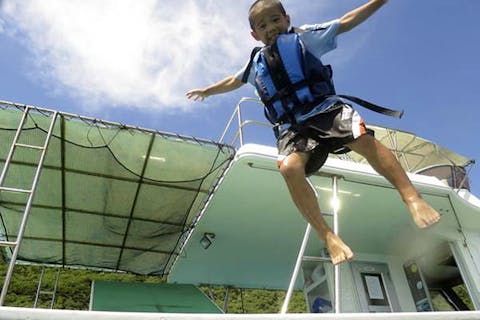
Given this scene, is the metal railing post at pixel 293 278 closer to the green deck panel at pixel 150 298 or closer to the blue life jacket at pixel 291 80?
the blue life jacket at pixel 291 80

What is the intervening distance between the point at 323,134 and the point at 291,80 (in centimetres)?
39

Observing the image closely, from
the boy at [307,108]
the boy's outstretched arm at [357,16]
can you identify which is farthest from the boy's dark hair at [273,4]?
the boy's outstretched arm at [357,16]

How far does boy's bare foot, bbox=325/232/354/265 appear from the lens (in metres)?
2.12

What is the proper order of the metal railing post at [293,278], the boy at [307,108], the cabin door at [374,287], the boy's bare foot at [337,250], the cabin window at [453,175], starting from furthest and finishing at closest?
the cabin door at [374,287] < the cabin window at [453,175] < the metal railing post at [293,278] < the boy at [307,108] < the boy's bare foot at [337,250]

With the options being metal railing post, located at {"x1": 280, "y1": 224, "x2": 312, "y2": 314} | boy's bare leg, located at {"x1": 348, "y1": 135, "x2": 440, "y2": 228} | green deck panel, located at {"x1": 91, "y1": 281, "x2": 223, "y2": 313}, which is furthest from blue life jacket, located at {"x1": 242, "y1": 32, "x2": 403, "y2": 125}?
green deck panel, located at {"x1": 91, "y1": 281, "x2": 223, "y2": 313}

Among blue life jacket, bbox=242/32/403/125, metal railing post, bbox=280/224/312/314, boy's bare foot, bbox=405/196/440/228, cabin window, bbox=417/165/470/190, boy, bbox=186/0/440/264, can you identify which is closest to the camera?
boy's bare foot, bbox=405/196/440/228

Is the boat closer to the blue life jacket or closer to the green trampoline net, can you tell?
the green trampoline net

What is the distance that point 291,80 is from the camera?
2459 mm

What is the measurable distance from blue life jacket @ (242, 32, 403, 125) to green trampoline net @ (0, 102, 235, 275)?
269 centimetres

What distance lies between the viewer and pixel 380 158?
90.7 inches

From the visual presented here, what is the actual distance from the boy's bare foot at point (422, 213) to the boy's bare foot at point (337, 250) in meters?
0.38

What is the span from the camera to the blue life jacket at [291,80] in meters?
2.44

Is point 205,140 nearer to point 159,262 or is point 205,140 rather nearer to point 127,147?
point 127,147

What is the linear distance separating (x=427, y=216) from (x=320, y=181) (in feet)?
11.6
